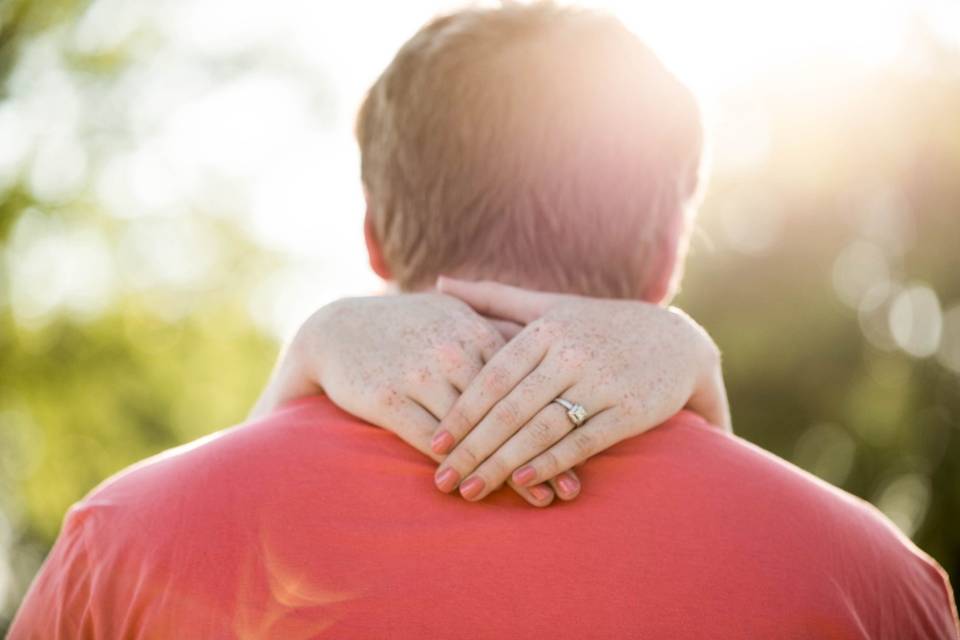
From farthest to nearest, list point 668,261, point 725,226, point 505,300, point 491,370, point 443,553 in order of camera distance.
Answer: point 725,226
point 668,261
point 505,300
point 491,370
point 443,553

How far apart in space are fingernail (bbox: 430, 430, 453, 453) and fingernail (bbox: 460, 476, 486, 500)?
63mm

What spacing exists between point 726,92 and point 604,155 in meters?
13.2

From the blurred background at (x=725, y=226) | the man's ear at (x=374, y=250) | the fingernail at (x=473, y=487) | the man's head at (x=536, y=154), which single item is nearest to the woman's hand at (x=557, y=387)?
the fingernail at (x=473, y=487)

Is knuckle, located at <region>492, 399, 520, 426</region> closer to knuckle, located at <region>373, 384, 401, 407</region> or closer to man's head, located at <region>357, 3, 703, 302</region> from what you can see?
knuckle, located at <region>373, 384, 401, 407</region>

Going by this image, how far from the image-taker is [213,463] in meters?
1.55

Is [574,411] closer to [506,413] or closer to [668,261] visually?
[506,413]

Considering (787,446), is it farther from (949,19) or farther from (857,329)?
(949,19)

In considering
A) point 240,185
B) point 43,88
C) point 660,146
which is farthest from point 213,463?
point 240,185

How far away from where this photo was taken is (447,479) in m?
1.51

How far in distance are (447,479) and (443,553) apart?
0.11m

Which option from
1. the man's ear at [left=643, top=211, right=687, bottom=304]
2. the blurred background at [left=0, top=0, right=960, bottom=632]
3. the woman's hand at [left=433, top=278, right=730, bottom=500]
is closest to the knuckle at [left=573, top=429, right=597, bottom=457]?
the woman's hand at [left=433, top=278, right=730, bottom=500]

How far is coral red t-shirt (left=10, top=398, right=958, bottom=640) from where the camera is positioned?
1.44 metres

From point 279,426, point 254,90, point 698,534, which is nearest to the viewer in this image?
point 698,534

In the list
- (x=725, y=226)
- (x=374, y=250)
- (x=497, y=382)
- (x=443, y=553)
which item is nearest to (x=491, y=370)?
(x=497, y=382)
